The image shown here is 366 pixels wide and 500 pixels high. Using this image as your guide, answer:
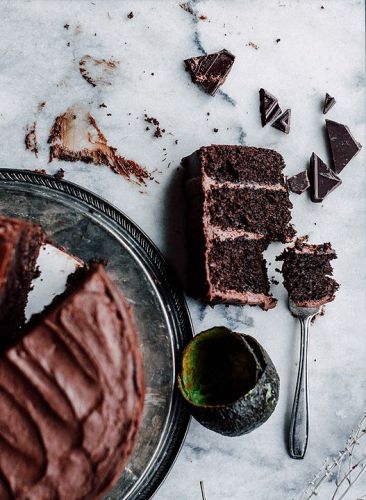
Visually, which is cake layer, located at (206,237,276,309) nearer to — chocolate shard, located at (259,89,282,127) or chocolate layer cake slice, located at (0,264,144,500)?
chocolate shard, located at (259,89,282,127)

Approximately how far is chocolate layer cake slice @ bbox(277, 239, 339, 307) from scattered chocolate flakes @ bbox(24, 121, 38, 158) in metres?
1.45

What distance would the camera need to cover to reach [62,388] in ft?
9.15

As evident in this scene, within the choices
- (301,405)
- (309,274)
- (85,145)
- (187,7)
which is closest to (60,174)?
(85,145)

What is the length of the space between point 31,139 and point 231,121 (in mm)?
1116

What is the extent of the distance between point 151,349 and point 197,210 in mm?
767

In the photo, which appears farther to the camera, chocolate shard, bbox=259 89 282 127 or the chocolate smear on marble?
chocolate shard, bbox=259 89 282 127

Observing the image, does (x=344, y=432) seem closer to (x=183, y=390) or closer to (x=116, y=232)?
(x=183, y=390)

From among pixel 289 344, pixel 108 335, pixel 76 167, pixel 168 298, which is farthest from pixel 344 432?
pixel 76 167

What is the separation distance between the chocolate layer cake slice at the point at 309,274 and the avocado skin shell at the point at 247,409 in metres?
0.46

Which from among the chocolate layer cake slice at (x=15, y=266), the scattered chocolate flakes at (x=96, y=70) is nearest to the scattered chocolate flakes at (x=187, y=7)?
the scattered chocolate flakes at (x=96, y=70)

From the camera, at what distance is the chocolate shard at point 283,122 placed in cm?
397

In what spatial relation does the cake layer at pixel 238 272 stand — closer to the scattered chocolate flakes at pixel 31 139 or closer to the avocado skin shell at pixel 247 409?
the avocado skin shell at pixel 247 409

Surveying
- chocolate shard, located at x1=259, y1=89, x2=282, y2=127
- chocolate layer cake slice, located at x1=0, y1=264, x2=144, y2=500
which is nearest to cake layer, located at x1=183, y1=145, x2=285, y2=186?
chocolate shard, located at x1=259, y1=89, x2=282, y2=127

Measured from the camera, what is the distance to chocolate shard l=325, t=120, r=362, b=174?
158 inches
